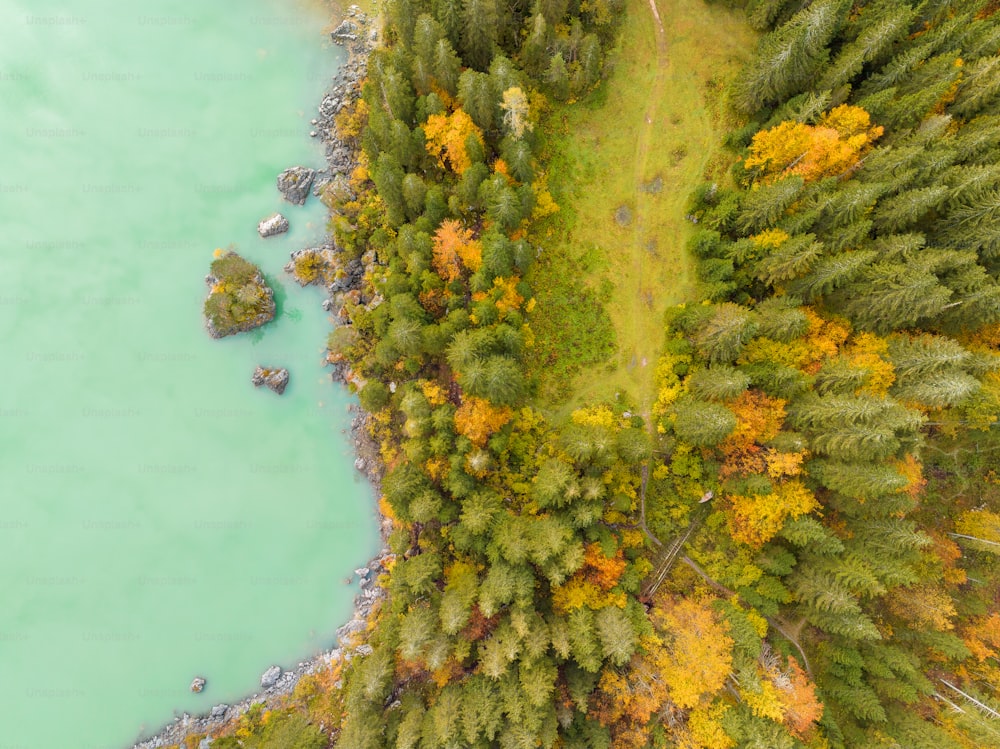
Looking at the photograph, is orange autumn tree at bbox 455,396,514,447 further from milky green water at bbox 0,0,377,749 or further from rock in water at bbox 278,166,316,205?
rock in water at bbox 278,166,316,205

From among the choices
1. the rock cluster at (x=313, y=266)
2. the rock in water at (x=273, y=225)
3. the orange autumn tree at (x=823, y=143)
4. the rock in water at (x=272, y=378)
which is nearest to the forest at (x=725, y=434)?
the orange autumn tree at (x=823, y=143)

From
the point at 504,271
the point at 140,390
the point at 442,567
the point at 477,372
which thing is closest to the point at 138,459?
the point at 140,390

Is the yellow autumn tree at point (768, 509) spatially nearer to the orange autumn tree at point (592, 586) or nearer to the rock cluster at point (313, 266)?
the orange autumn tree at point (592, 586)

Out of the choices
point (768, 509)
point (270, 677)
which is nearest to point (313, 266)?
point (270, 677)

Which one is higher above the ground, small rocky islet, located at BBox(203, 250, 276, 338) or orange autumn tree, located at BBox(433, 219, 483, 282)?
small rocky islet, located at BBox(203, 250, 276, 338)

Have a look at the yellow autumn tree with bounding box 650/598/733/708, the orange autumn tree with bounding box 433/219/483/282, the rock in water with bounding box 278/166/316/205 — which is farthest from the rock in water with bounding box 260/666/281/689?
the rock in water with bounding box 278/166/316/205

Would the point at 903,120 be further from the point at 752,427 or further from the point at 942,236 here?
the point at 752,427
